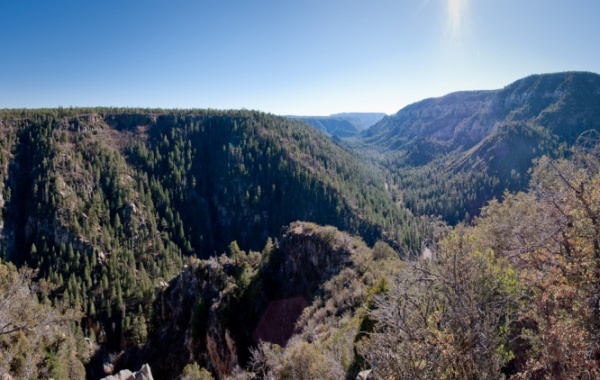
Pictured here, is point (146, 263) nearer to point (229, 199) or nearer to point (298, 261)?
point (229, 199)

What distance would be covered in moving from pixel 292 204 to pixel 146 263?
6420cm

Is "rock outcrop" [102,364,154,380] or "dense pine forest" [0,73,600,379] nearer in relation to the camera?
"dense pine forest" [0,73,600,379]

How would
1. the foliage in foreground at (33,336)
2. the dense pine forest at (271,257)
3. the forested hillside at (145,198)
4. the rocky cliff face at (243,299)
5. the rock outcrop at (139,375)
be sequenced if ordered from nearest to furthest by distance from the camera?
1. the dense pine forest at (271,257)
2. the foliage in foreground at (33,336)
3. the rock outcrop at (139,375)
4. the rocky cliff face at (243,299)
5. the forested hillside at (145,198)

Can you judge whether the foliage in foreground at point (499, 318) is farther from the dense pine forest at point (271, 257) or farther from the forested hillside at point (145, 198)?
the forested hillside at point (145, 198)

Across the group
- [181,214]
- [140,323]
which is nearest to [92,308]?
[140,323]

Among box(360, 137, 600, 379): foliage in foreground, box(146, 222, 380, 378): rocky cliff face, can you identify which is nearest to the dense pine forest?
box(360, 137, 600, 379): foliage in foreground

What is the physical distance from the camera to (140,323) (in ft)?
254

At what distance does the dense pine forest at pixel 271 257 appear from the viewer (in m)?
10.5

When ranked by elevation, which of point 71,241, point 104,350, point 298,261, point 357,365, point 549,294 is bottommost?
point 104,350

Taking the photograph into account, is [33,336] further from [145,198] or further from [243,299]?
[145,198]

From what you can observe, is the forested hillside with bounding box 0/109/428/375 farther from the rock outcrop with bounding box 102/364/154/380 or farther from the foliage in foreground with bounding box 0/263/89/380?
the rock outcrop with bounding box 102/364/154/380

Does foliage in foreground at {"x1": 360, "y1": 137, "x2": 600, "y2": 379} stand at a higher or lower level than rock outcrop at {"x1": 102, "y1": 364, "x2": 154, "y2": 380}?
higher

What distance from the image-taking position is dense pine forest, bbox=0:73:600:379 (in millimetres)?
10469

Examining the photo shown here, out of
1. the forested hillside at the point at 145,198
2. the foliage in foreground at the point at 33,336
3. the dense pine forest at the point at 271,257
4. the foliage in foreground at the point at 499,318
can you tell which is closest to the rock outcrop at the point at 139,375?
the dense pine forest at the point at 271,257
